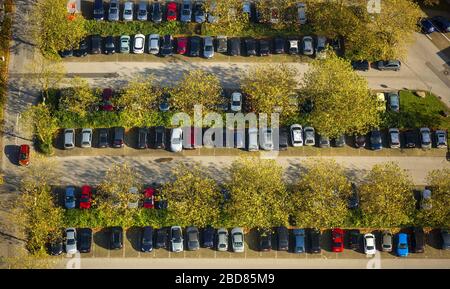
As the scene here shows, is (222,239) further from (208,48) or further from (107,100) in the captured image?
(208,48)

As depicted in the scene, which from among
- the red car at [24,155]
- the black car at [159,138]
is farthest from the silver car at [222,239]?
the red car at [24,155]

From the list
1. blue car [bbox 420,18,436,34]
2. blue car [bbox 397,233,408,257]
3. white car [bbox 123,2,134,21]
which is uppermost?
white car [bbox 123,2,134,21]

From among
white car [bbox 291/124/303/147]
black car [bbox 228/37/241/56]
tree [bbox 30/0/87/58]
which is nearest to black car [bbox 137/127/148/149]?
tree [bbox 30/0/87/58]

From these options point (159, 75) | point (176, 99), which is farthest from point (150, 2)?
point (176, 99)

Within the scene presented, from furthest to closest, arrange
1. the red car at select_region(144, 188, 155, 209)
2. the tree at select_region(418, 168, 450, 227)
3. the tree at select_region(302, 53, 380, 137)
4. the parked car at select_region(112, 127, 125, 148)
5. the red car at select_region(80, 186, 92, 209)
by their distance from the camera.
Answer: the parked car at select_region(112, 127, 125, 148)
the tree at select_region(302, 53, 380, 137)
the red car at select_region(144, 188, 155, 209)
the red car at select_region(80, 186, 92, 209)
the tree at select_region(418, 168, 450, 227)

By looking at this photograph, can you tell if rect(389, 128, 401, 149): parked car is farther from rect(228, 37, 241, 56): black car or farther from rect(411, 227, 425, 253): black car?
rect(228, 37, 241, 56): black car

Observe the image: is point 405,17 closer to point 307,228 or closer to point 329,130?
point 329,130
